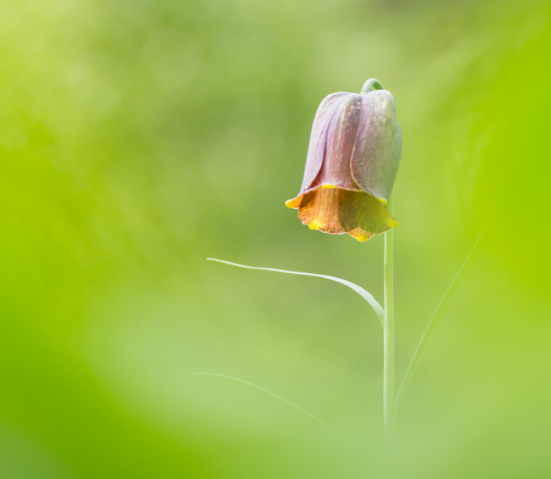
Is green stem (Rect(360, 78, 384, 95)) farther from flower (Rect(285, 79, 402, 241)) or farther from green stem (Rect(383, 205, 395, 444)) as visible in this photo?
green stem (Rect(383, 205, 395, 444))

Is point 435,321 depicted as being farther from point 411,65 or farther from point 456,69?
point 411,65

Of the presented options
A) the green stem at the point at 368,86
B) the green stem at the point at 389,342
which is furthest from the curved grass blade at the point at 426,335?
the green stem at the point at 368,86

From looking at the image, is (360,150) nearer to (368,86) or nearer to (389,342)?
(368,86)

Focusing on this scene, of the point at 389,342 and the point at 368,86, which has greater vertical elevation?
the point at 368,86

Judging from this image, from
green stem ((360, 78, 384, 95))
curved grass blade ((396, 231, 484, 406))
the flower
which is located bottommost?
curved grass blade ((396, 231, 484, 406))

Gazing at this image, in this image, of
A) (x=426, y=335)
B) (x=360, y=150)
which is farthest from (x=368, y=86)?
(x=426, y=335)

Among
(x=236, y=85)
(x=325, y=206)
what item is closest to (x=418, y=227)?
(x=325, y=206)

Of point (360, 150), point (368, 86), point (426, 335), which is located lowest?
point (426, 335)

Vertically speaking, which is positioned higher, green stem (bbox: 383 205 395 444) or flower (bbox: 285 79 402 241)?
flower (bbox: 285 79 402 241)

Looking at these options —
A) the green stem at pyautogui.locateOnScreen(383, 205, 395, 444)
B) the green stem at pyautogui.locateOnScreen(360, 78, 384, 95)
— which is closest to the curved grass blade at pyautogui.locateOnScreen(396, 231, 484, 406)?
the green stem at pyautogui.locateOnScreen(383, 205, 395, 444)
